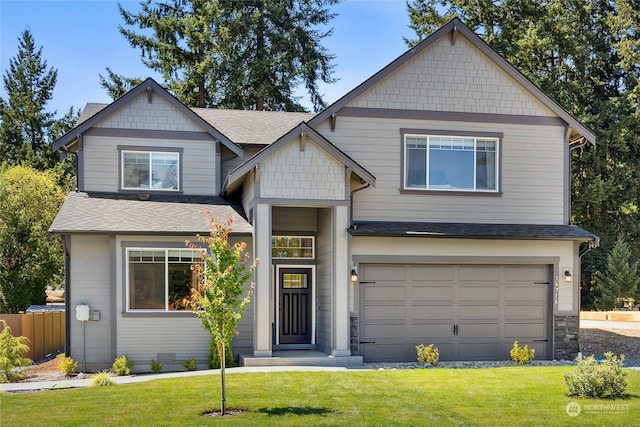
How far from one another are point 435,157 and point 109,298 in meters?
8.41

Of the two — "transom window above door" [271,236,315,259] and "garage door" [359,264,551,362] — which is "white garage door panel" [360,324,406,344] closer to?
"garage door" [359,264,551,362]

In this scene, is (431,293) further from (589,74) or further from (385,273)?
(589,74)

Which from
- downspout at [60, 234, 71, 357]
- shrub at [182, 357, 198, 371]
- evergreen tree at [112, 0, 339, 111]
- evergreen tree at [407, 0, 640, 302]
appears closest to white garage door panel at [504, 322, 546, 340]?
shrub at [182, 357, 198, 371]

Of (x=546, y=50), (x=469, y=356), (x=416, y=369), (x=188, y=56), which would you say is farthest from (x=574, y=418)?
(x=188, y=56)

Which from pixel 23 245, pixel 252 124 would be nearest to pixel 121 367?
pixel 252 124

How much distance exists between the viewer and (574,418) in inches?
384

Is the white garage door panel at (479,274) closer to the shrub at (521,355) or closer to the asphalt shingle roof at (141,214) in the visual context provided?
the shrub at (521,355)

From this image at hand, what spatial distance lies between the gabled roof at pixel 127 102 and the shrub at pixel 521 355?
819cm

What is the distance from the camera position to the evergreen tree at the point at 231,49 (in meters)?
33.6

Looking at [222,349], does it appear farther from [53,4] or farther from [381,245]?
[53,4]

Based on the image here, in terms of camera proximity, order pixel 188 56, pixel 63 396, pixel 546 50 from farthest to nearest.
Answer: pixel 188 56
pixel 546 50
pixel 63 396

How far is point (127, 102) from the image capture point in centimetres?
1736

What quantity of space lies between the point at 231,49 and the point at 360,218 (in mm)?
19850

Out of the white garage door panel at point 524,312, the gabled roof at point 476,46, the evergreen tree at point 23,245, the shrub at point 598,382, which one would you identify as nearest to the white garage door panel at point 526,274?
the white garage door panel at point 524,312
